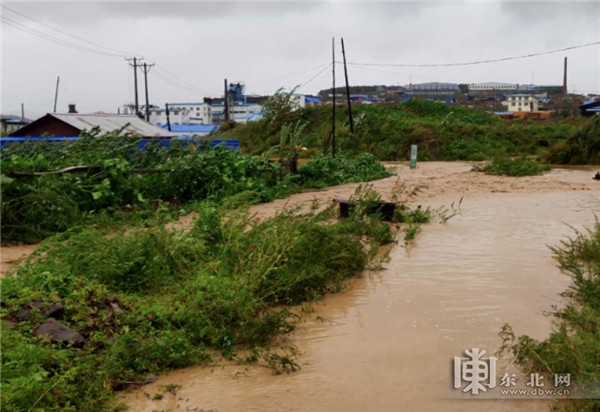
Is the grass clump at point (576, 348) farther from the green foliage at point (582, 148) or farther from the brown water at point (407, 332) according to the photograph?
the green foliage at point (582, 148)

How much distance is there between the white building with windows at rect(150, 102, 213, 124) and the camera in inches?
3041

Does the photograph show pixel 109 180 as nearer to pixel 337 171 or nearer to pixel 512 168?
pixel 337 171

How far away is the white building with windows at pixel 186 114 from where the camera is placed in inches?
3041

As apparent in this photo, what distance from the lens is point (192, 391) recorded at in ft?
15.6

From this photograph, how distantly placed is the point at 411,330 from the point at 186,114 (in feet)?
258

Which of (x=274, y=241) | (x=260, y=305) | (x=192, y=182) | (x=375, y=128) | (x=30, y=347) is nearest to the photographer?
(x=30, y=347)

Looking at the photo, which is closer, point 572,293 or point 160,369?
point 160,369

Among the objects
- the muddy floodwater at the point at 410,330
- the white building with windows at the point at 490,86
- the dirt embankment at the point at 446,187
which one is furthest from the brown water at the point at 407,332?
the white building with windows at the point at 490,86

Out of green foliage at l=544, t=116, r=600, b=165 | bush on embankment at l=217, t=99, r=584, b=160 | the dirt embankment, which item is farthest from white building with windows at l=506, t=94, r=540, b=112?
the dirt embankment

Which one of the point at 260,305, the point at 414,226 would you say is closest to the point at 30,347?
the point at 260,305

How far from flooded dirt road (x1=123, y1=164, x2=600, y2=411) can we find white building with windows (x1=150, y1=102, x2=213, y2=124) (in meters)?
66.0

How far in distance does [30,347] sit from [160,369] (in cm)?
106

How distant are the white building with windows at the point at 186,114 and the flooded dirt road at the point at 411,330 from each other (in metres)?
66.0

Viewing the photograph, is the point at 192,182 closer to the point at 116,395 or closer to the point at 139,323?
the point at 139,323
